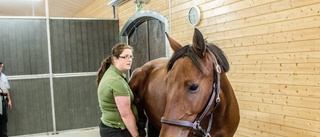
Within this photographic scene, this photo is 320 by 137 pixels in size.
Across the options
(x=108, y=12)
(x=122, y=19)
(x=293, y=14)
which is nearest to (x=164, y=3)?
(x=122, y=19)

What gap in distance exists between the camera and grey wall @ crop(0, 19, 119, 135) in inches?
217

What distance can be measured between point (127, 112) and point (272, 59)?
4.37 ft

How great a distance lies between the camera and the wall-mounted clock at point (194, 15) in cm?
338

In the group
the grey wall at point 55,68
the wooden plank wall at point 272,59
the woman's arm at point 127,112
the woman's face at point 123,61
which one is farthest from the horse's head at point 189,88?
the grey wall at point 55,68

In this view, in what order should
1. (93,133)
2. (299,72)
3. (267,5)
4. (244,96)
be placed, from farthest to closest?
(93,133)
(244,96)
(267,5)
(299,72)

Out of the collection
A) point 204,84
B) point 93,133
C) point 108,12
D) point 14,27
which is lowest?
point 93,133

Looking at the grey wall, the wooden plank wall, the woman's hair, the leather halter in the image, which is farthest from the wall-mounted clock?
the grey wall

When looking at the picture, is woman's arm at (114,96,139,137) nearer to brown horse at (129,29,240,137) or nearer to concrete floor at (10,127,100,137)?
brown horse at (129,29,240,137)

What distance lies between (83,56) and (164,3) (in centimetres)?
252

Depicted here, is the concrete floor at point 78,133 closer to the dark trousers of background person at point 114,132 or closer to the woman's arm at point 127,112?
the dark trousers of background person at point 114,132

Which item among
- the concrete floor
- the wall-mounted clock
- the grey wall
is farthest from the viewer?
the concrete floor

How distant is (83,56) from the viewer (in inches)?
237

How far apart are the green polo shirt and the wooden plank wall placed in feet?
4.01

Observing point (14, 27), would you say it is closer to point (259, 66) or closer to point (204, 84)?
point (259, 66)
